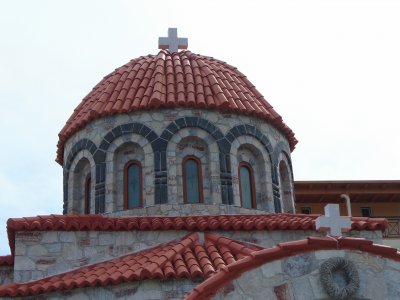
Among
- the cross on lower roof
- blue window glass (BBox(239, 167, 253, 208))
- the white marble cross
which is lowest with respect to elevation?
the white marble cross

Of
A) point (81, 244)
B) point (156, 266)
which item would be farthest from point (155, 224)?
point (156, 266)

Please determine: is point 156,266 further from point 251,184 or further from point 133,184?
point 251,184

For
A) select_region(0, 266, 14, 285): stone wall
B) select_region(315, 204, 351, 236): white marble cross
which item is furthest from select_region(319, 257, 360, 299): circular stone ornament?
select_region(0, 266, 14, 285): stone wall

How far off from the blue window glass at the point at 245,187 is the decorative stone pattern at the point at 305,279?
6.28 meters

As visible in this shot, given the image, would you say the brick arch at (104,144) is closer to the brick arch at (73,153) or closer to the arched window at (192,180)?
the brick arch at (73,153)

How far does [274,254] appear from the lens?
7.27m

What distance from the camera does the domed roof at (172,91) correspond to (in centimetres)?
1388

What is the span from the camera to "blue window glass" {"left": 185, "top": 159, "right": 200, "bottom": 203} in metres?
13.3

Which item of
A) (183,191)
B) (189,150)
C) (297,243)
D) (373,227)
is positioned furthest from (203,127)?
(297,243)

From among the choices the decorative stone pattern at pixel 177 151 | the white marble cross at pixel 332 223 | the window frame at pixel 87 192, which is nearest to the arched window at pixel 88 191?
the window frame at pixel 87 192

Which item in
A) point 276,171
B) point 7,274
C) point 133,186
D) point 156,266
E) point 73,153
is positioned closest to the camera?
point 156,266

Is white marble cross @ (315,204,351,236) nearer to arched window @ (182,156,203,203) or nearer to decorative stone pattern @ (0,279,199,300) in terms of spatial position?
decorative stone pattern @ (0,279,199,300)

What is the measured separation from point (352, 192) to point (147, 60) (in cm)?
1333

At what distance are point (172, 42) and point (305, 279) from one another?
34.0 feet
